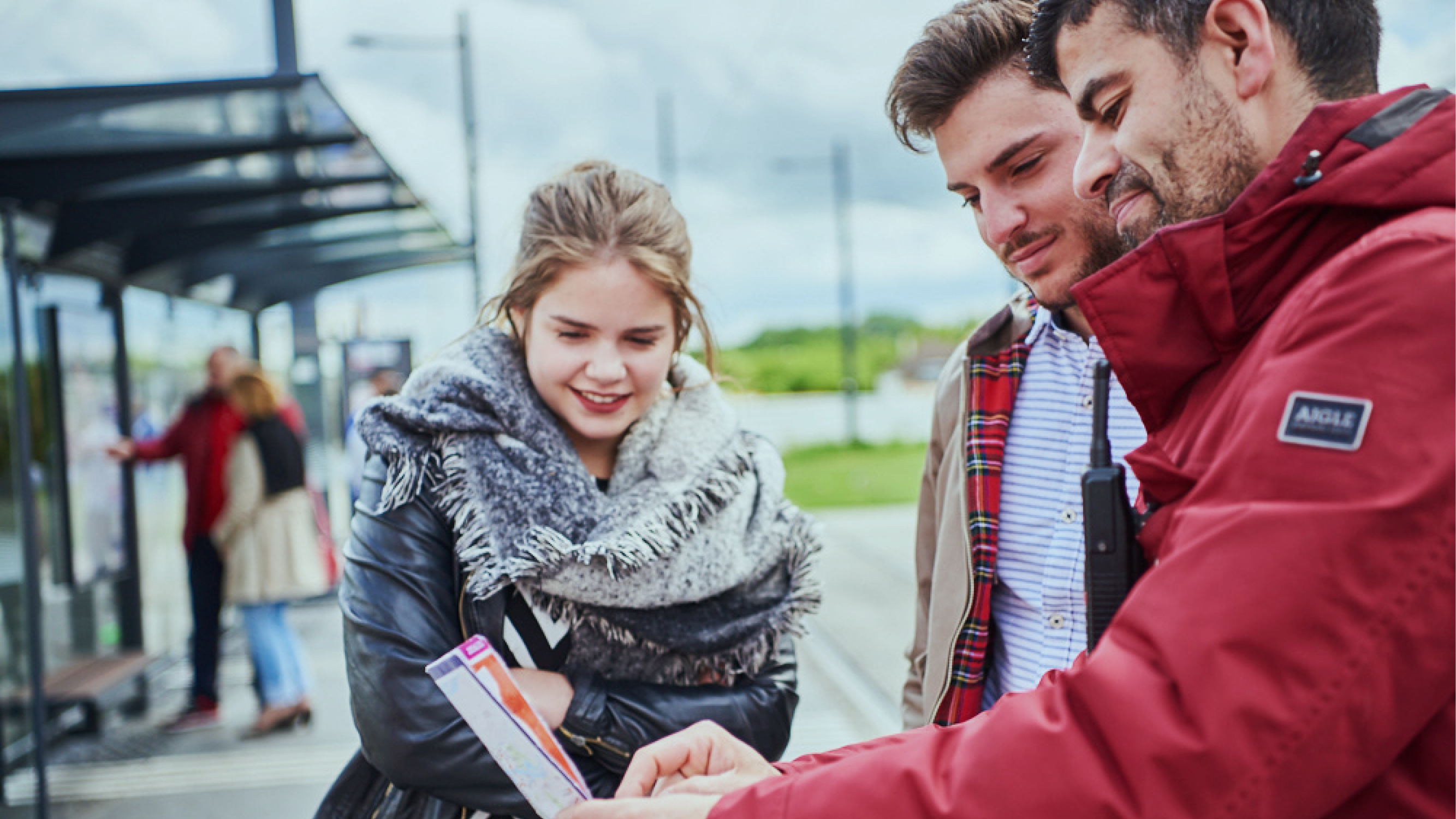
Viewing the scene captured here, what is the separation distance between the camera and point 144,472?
6.55 m

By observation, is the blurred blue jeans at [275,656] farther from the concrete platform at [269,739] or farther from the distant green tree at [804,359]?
the distant green tree at [804,359]

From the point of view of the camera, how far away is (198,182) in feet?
17.8

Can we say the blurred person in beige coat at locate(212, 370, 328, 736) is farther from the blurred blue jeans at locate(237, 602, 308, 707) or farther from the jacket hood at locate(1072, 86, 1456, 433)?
the jacket hood at locate(1072, 86, 1456, 433)

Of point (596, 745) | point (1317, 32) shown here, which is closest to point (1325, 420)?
point (1317, 32)

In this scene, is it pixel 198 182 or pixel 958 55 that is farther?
pixel 198 182

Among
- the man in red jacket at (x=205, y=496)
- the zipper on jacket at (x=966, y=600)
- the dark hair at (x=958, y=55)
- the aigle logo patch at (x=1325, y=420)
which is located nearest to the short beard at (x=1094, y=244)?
the dark hair at (x=958, y=55)

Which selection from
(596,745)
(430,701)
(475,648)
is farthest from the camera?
(596,745)

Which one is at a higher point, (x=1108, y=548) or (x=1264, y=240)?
(x=1264, y=240)

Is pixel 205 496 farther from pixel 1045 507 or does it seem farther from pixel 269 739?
pixel 1045 507

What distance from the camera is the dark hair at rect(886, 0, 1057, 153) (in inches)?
73.9

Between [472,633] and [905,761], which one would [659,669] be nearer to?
[472,633]

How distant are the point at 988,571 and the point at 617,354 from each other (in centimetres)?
77

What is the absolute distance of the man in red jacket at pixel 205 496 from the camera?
6.03 meters

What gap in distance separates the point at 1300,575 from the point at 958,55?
4.43ft
